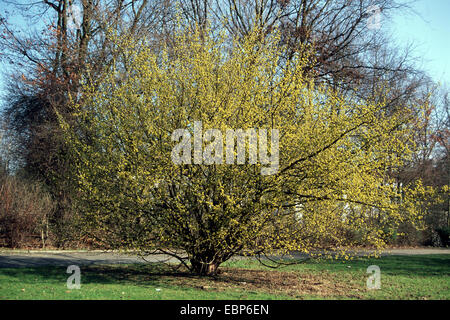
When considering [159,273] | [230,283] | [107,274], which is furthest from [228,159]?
[107,274]

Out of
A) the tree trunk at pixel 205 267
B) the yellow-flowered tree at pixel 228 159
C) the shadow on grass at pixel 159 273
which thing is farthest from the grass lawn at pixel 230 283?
the yellow-flowered tree at pixel 228 159

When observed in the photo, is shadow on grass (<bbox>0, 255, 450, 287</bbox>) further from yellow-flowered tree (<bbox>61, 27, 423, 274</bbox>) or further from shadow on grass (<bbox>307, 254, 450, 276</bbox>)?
yellow-flowered tree (<bbox>61, 27, 423, 274</bbox>)

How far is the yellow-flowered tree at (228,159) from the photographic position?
7.21 meters

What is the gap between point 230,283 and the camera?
8125 millimetres

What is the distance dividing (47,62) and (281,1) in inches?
376

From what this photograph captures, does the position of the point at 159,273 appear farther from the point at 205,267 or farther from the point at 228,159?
the point at 228,159

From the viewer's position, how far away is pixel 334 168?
6.98m

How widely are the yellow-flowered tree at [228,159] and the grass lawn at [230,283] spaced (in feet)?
2.35

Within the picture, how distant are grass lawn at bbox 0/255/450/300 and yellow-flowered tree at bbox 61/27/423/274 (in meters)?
0.72

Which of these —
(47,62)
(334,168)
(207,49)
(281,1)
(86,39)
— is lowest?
(334,168)

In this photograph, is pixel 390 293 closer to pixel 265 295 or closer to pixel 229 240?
pixel 265 295

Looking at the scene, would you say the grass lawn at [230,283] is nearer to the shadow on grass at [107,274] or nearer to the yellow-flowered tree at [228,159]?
the shadow on grass at [107,274]
